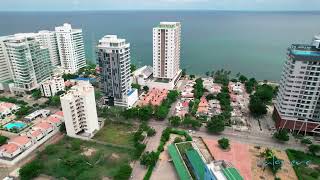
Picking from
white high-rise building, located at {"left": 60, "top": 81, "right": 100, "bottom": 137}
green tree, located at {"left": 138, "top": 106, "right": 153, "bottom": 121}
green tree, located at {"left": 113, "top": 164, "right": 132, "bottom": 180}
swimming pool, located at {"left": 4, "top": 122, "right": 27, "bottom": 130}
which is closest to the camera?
green tree, located at {"left": 113, "top": 164, "right": 132, "bottom": 180}

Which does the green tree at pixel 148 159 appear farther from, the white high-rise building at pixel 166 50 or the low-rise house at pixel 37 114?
the white high-rise building at pixel 166 50

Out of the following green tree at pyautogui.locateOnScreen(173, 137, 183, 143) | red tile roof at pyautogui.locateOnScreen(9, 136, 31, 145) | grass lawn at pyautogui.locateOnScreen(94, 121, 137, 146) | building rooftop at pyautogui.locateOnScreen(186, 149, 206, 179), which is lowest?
grass lawn at pyautogui.locateOnScreen(94, 121, 137, 146)

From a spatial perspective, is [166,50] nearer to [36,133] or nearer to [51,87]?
[51,87]

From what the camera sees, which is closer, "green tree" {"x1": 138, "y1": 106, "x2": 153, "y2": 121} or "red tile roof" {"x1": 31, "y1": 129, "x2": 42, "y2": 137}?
"red tile roof" {"x1": 31, "y1": 129, "x2": 42, "y2": 137}

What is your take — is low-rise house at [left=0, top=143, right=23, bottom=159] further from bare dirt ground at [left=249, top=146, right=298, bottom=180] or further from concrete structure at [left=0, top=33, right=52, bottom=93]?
bare dirt ground at [left=249, top=146, right=298, bottom=180]

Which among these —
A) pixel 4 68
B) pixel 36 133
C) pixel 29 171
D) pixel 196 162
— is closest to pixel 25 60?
pixel 4 68

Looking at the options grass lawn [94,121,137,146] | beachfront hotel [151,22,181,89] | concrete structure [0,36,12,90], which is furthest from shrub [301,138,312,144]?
concrete structure [0,36,12,90]

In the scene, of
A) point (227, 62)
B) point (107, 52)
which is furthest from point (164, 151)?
point (227, 62)
